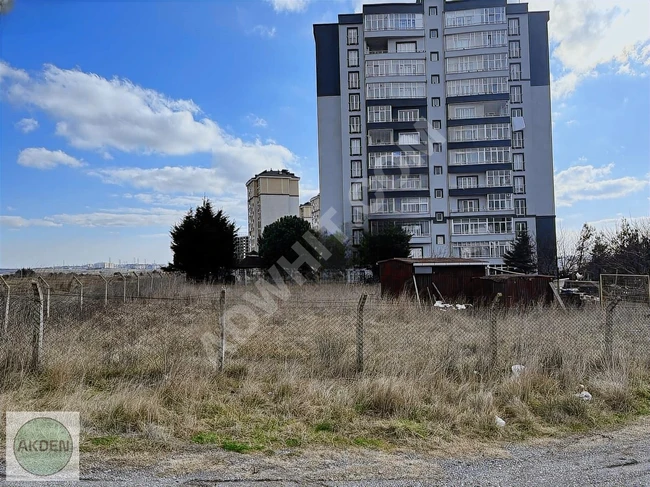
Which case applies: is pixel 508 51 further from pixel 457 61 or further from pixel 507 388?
pixel 507 388

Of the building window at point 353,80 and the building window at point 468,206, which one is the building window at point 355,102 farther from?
the building window at point 468,206

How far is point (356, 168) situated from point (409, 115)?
7590 millimetres

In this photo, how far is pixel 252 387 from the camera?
→ 5.25 meters

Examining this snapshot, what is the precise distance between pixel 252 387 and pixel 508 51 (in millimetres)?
47267

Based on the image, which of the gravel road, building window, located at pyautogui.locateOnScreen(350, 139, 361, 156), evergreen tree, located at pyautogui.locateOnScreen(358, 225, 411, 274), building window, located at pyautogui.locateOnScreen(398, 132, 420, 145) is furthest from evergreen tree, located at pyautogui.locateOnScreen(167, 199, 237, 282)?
the gravel road

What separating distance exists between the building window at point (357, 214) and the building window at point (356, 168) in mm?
3563

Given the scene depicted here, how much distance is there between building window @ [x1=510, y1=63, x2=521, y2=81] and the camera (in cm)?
4521

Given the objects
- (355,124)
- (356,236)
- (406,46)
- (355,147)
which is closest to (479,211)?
(356,236)

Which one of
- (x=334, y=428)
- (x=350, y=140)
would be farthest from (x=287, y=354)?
(x=350, y=140)

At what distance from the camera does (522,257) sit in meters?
37.3

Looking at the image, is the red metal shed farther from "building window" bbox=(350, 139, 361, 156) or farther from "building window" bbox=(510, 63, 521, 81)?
"building window" bbox=(510, 63, 521, 81)

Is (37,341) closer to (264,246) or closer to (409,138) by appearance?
(264,246)

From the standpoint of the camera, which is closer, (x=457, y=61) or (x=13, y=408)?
(x=13, y=408)

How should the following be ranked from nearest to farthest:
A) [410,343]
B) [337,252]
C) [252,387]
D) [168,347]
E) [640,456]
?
[640,456], [252,387], [168,347], [410,343], [337,252]
